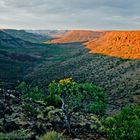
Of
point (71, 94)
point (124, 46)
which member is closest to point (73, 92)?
point (71, 94)

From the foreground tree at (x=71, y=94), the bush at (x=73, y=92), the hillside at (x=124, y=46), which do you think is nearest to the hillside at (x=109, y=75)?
the hillside at (x=124, y=46)

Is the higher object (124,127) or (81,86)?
(124,127)

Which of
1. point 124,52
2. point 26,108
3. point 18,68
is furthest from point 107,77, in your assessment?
point 26,108

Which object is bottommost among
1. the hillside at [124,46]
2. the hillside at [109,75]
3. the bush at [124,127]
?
the hillside at [109,75]

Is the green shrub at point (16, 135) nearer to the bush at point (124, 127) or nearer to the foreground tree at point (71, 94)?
the bush at point (124, 127)

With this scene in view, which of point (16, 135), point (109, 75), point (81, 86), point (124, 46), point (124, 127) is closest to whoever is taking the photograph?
point (124, 127)

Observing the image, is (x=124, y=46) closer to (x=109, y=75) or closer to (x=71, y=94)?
(x=109, y=75)

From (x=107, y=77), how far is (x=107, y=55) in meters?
39.6

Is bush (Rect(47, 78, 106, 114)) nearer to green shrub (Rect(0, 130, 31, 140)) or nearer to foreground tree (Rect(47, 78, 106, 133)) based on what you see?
foreground tree (Rect(47, 78, 106, 133))

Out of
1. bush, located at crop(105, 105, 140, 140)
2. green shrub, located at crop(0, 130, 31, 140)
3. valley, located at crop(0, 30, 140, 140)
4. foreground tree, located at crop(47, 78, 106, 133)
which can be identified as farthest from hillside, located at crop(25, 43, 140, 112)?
bush, located at crop(105, 105, 140, 140)

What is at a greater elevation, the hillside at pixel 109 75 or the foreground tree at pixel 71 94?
the foreground tree at pixel 71 94

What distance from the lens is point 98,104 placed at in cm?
5672

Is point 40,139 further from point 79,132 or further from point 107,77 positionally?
point 107,77

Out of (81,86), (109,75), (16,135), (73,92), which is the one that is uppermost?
(81,86)
